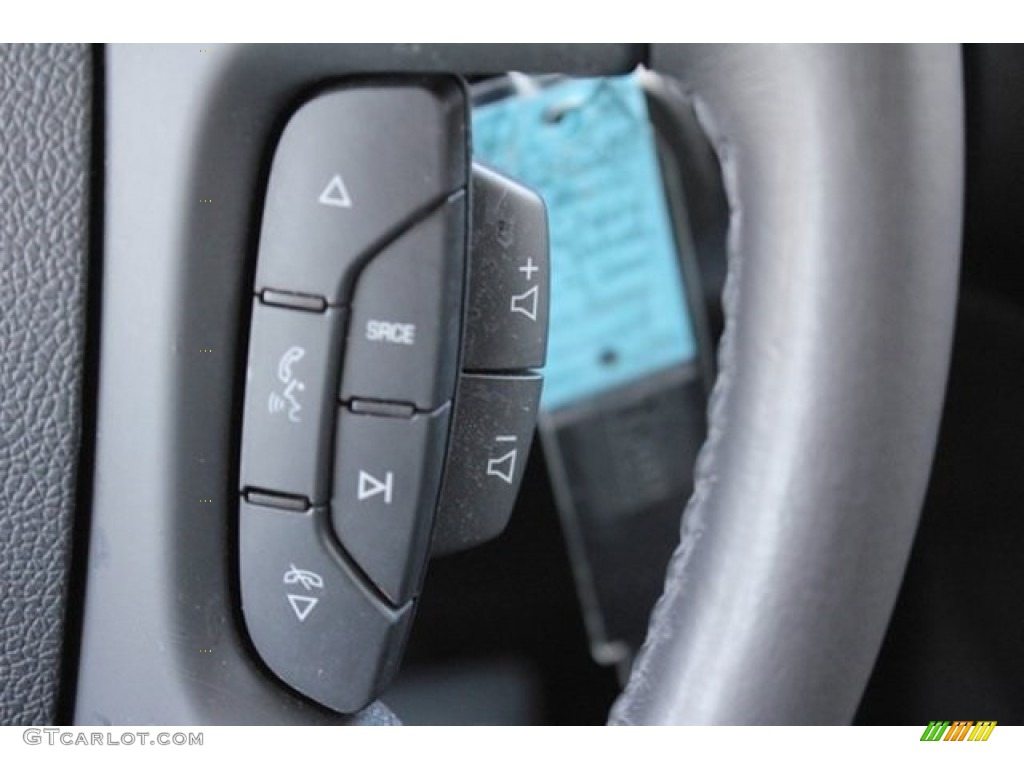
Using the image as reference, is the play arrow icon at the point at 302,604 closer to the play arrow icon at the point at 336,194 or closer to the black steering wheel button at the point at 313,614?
the black steering wheel button at the point at 313,614

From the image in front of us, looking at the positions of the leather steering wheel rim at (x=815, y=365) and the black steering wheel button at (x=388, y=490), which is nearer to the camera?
the leather steering wheel rim at (x=815, y=365)

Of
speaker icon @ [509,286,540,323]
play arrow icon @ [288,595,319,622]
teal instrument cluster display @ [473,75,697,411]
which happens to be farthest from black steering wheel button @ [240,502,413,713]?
teal instrument cluster display @ [473,75,697,411]

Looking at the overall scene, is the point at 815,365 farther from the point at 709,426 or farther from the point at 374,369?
the point at 374,369

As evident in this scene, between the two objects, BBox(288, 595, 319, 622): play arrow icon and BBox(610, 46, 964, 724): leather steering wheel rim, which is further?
BBox(288, 595, 319, 622): play arrow icon

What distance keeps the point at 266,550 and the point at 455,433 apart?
0.09 metres

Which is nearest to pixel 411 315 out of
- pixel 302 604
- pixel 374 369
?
pixel 374 369

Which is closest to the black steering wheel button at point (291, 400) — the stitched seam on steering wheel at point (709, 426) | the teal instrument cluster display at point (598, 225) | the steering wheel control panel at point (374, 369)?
the steering wheel control panel at point (374, 369)

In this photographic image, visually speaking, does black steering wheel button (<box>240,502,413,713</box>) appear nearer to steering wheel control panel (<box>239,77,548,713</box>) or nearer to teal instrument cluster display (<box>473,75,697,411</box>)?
steering wheel control panel (<box>239,77,548,713</box>)

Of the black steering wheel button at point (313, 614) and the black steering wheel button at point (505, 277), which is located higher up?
the black steering wheel button at point (505, 277)

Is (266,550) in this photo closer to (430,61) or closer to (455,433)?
(455,433)

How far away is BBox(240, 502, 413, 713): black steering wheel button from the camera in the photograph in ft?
1.55

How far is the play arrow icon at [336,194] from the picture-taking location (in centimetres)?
43

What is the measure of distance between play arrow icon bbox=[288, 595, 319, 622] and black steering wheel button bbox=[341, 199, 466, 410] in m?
0.09

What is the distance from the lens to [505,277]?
19.3 inches
